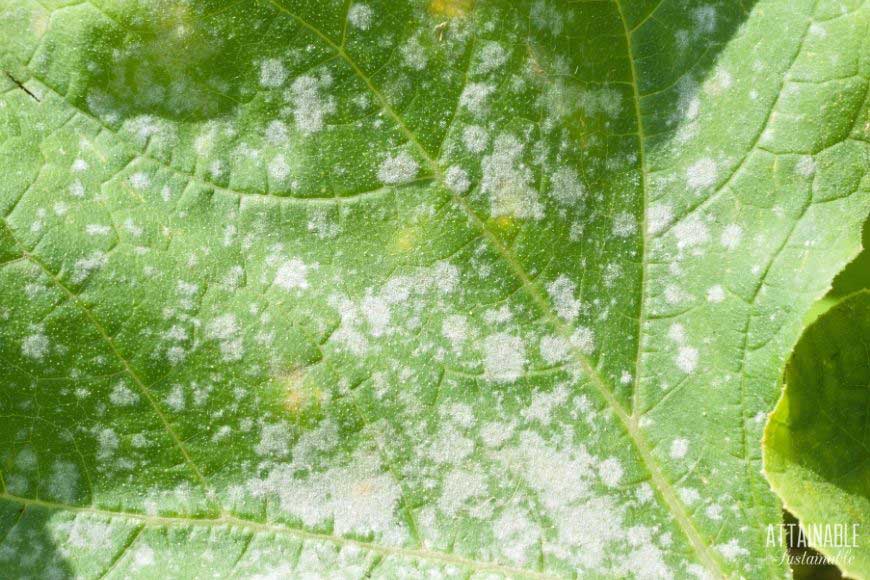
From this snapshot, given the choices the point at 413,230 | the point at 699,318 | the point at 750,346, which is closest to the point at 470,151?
the point at 413,230

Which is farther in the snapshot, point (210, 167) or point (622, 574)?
point (622, 574)

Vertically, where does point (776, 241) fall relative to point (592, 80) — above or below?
below

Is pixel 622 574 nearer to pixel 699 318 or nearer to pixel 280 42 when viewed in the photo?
pixel 699 318

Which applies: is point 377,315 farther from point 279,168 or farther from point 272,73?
point 272,73

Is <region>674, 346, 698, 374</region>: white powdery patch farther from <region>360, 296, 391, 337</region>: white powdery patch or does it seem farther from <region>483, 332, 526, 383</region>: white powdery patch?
<region>360, 296, 391, 337</region>: white powdery patch

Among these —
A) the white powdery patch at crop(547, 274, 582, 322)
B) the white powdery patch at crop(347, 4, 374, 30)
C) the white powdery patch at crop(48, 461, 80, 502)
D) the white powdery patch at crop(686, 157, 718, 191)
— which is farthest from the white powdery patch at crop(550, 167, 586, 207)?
the white powdery patch at crop(48, 461, 80, 502)

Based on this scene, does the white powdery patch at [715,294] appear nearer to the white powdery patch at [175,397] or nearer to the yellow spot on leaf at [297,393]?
the yellow spot on leaf at [297,393]
